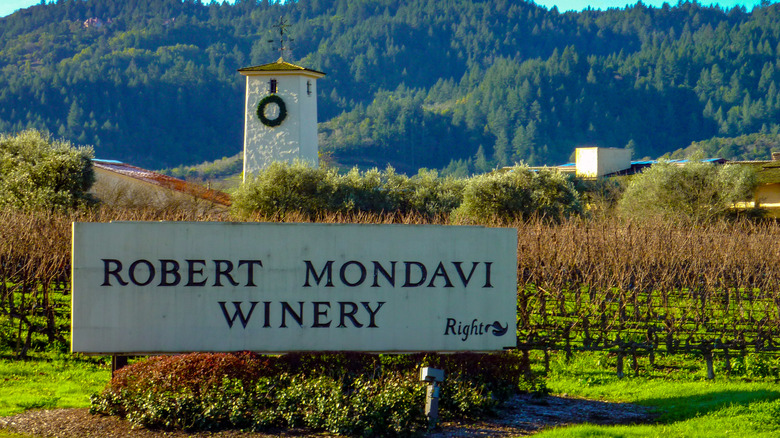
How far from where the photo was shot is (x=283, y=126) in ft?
133

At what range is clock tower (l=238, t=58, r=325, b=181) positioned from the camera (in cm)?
4012

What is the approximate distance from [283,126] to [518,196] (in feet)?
40.2

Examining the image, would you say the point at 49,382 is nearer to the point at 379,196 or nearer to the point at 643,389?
the point at 643,389

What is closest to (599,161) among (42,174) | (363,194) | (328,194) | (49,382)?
(363,194)

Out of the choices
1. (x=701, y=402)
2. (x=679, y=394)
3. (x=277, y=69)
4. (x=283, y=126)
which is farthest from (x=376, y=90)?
(x=701, y=402)

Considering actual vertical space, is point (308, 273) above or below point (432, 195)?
below

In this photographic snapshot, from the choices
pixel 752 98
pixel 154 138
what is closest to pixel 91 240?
pixel 154 138

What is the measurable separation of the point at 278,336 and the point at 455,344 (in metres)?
2.27

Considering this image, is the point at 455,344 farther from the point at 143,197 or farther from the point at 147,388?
the point at 143,197

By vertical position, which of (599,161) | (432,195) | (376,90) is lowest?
(432,195)

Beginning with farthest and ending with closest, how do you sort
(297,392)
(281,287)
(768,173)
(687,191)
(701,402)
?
1. (768,173)
2. (687,191)
3. (701,402)
4. (281,287)
5. (297,392)

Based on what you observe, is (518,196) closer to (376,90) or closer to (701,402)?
(701,402)

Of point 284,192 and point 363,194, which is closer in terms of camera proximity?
point 284,192

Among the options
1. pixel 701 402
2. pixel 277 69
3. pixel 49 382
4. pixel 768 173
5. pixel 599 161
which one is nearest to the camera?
pixel 701 402
